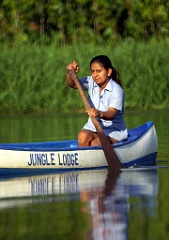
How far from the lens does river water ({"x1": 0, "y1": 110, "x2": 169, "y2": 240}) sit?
818 cm

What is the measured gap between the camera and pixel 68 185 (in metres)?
11.4

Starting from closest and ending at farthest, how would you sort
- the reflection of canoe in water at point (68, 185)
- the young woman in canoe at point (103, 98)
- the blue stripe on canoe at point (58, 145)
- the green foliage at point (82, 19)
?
the reflection of canoe in water at point (68, 185) → the blue stripe on canoe at point (58, 145) → the young woman in canoe at point (103, 98) → the green foliage at point (82, 19)

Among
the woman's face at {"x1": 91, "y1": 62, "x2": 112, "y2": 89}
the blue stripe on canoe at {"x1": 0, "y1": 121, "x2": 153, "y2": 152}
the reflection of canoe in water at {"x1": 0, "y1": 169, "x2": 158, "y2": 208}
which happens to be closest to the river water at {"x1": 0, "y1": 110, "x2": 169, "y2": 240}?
the reflection of canoe in water at {"x1": 0, "y1": 169, "x2": 158, "y2": 208}

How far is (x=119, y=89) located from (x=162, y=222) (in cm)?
499

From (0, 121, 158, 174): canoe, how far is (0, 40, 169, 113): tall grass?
37.7 ft

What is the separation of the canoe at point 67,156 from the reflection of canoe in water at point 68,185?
0.15m

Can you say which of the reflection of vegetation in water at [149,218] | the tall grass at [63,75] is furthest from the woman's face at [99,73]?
the tall grass at [63,75]

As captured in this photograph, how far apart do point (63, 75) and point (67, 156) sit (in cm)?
1274

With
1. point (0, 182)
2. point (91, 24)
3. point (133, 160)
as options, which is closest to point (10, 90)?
point (91, 24)

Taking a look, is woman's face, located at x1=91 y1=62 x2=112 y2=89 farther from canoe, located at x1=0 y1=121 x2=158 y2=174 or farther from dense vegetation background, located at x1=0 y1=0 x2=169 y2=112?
dense vegetation background, located at x1=0 y1=0 x2=169 y2=112

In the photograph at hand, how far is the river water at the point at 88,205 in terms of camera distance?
26.8 feet

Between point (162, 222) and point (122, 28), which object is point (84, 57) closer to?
point (122, 28)

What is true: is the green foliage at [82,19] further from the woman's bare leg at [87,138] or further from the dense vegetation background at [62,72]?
the woman's bare leg at [87,138]

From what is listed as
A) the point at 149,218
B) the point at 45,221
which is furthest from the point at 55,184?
the point at 149,218
